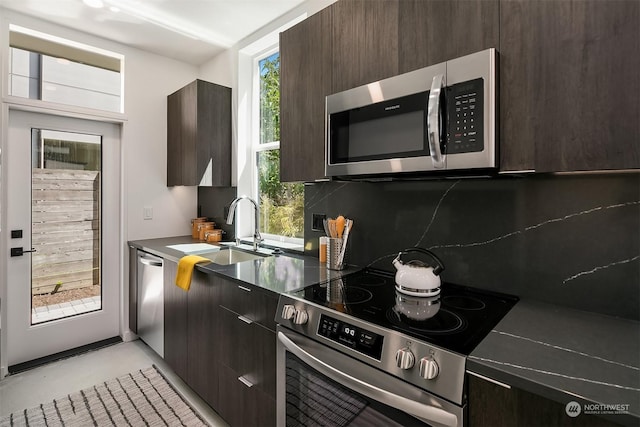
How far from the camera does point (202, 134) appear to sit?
2756 millimetres

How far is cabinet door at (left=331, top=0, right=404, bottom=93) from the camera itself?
54.0 inches

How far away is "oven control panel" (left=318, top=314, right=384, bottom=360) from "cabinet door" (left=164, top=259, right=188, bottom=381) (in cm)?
132

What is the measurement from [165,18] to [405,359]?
3.03m

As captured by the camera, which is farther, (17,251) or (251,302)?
(17,251)

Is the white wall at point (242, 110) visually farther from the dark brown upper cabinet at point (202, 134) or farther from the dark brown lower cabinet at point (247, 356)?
the dark brown lower cabinet at point (247, 356)

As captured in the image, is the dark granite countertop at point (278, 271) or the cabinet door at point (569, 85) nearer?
the cabinet door at point (569, 85)

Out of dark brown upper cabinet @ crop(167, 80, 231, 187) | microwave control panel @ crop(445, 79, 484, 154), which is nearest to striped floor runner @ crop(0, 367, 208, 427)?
dark brown upper cabinet @ crop(167, 80, 231, 187)

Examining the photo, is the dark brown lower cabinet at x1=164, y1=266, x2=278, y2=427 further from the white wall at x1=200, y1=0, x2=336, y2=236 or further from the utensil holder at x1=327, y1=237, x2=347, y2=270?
the white wall at x1=200, y1=0, x2=336, y2=236

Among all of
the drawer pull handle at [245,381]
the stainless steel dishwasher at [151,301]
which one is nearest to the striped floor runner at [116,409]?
the stainless steel dishwasher at [151,301]

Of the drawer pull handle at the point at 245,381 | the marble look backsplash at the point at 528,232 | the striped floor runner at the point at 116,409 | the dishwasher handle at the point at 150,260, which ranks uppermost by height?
the marble look backsplash at the point at 528,232

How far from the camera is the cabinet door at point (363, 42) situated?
1.37 meters

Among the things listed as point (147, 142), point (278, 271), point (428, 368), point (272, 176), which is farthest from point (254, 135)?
point (428, 368)

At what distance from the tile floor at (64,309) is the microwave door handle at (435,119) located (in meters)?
3.18

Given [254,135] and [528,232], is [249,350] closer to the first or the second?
[528,232]
